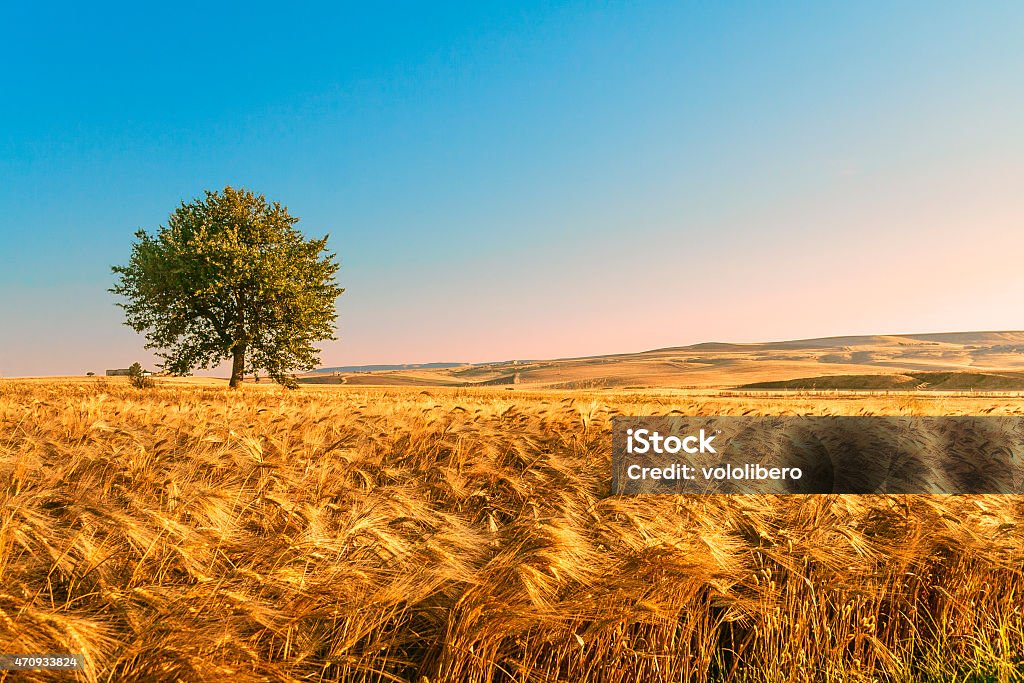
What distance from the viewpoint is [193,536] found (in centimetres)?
260

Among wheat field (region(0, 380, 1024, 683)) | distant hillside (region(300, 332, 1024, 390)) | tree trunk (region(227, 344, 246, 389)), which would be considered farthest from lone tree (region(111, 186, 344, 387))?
wheat field (region(0, 380, 1024, 683))

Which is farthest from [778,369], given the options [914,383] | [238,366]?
[238,366]

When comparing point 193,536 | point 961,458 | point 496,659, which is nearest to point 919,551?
point 961,458

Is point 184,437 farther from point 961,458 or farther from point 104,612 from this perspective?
point 961,458

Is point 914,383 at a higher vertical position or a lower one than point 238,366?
lower

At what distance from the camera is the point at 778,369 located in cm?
7550

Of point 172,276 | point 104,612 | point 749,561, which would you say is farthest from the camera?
point 172,276

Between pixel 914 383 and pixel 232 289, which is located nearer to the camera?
pixel 232 289

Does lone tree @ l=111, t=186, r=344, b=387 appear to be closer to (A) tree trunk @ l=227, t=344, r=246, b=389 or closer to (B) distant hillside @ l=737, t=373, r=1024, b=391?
(A) tree trunk @ l=227, t=344, r=246, b=389

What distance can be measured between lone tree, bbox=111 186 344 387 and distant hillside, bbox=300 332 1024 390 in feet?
52.7

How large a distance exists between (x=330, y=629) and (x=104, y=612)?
79 centimetres

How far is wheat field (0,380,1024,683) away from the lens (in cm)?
220
